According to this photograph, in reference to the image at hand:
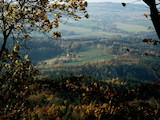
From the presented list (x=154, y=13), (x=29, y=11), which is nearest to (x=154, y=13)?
(x=154, y=13)

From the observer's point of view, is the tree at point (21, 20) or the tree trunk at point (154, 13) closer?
the tree trunk at point (154, 13)

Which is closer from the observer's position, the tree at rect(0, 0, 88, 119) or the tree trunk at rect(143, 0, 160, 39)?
the tree trunk at rect(143, 0, 160, 39)

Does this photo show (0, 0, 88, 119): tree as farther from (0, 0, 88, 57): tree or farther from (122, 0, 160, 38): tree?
(122, 0, 160, 38): tree

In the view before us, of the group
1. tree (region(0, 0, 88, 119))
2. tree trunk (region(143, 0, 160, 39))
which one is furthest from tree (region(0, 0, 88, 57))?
tree trunk (region(143, 0, 160, 39))

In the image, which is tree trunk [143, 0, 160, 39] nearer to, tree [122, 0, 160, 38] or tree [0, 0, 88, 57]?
tree [122, 0, 160, 38]

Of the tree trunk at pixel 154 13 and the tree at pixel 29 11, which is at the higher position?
the tree at pixel 29 11

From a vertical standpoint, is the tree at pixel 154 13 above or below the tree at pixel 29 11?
below

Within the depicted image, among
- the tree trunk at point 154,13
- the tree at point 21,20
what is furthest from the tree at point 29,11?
the tree trunk at point 154,13

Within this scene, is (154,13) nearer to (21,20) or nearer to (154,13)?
(154,13)

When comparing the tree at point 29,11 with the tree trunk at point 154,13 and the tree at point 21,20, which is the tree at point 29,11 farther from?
the tree trunk at point 154,13

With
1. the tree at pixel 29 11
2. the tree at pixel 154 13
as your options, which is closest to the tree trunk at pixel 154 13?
the tree at pixel 154 13

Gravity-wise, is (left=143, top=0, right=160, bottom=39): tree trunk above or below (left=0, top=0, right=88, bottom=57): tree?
below

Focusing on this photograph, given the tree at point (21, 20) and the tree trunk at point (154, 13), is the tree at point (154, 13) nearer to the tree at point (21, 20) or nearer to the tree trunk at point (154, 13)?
the tree trunk at point (154, 13)
